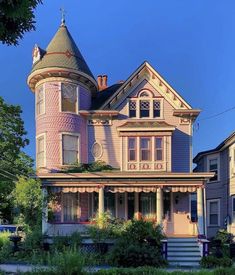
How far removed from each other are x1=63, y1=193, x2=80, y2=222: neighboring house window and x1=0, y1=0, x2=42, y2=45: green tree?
15.4 metres

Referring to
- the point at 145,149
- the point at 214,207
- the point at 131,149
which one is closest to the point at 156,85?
the point at 145,149

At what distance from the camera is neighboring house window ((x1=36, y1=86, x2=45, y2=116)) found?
22125mm

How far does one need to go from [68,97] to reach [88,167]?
4110mm

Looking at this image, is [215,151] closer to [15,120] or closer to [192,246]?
[192,246]

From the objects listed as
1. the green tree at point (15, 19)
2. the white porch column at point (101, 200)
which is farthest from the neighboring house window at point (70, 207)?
the green tree at point (15, 19)

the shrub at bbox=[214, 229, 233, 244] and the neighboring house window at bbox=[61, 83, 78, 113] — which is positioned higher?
the neighboring house window at bbox=[61, 83, 78, 113]

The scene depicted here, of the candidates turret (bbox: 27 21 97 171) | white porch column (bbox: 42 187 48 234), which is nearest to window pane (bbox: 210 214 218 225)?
turret (bbox: 27 21 97 171)

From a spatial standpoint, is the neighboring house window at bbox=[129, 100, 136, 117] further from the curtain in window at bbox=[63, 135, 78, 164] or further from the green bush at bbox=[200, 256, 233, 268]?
the green bush at bbox=[200, 256, 233, 268]

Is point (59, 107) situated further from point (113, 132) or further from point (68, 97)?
point (113, 132)

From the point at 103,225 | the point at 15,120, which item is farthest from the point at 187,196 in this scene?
the point at 15,120

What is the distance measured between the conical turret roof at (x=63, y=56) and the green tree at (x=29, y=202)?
22.0 ft

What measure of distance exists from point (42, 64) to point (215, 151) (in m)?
12.6

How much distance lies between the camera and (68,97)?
22.1 m

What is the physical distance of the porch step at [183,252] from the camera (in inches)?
655
